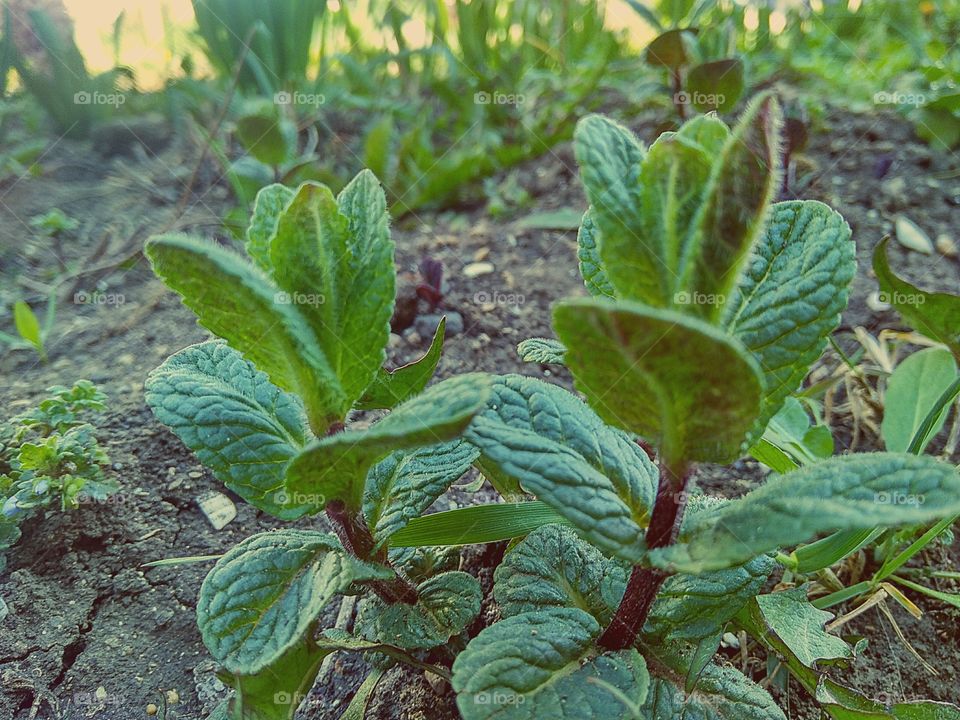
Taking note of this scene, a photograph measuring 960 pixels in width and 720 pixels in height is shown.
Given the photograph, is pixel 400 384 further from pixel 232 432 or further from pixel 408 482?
pixel 232 432

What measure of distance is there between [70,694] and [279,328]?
0.87 meters

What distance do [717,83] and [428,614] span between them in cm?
209

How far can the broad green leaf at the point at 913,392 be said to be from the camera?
5.81ft

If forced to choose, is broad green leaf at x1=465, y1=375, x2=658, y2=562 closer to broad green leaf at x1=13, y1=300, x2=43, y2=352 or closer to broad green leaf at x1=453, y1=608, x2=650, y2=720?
broad green leaf at x1=453, y1=608, x2=650, y2=720

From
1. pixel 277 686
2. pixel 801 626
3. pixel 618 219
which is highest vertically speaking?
pixel 618 219

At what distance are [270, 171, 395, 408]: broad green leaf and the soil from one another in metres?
0.62

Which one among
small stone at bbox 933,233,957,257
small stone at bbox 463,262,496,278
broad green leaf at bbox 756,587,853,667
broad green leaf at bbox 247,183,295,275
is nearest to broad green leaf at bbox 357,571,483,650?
broad green leaf at bbox 756,587,853,667

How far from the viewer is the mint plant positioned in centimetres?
157

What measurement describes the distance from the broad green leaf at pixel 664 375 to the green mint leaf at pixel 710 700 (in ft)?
1.27

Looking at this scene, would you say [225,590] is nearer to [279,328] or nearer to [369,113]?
[279,328]

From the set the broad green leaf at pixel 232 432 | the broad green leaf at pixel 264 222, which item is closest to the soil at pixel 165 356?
the broad green leaf at pixel 232 432

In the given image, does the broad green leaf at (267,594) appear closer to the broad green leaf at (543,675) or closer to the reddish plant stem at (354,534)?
the reddish plant stem at (354,534)

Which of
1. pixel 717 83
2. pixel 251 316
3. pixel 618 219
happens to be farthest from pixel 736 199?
pixel 717 83

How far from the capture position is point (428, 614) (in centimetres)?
129
